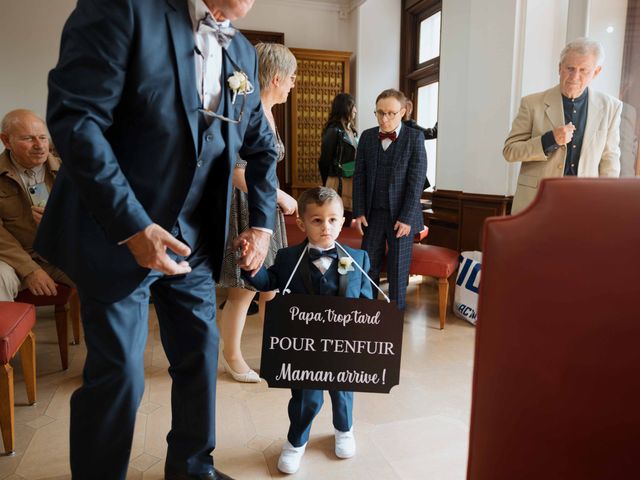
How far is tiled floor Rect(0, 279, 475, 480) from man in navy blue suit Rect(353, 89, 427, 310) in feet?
2.13

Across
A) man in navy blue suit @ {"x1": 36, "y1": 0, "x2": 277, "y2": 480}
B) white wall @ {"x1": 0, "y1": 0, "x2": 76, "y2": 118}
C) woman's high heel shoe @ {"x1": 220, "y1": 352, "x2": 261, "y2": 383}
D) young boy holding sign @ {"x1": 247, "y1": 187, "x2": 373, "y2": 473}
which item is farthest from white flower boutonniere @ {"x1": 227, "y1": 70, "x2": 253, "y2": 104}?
white wall @ {"x1": 0, "y1": 0, "x2": 76, "y2": 118}

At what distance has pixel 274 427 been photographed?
1.92m

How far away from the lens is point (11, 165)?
7.78 feet

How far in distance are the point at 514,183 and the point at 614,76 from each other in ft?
3.07

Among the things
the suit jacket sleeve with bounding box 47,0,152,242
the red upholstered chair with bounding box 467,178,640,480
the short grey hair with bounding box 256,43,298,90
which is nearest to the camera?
the red upholstered chair with bounding box 467,178,640,480

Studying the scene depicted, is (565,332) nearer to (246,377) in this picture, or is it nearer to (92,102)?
(92,102)

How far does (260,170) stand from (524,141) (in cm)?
189

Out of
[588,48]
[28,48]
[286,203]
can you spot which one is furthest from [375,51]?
[286,203]

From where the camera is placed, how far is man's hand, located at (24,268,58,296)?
227 cm

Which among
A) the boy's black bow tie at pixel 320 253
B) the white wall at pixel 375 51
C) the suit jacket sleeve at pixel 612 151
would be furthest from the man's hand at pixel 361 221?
the white wall at pixel 375 51

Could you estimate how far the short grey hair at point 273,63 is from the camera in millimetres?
1959

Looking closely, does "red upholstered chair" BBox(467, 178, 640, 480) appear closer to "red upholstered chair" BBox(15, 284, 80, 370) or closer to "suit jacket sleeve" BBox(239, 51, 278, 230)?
"suit jacket sleeve" BBox(239, 51, 278, 230)

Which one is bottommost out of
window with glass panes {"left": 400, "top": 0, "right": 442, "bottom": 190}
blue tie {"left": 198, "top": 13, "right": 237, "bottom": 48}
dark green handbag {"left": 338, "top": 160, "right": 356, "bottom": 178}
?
dark green handbag {"left": 338, "top": 160, "right": 356, "bottom": 178}

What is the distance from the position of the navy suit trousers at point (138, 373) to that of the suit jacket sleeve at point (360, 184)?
1.80 m
